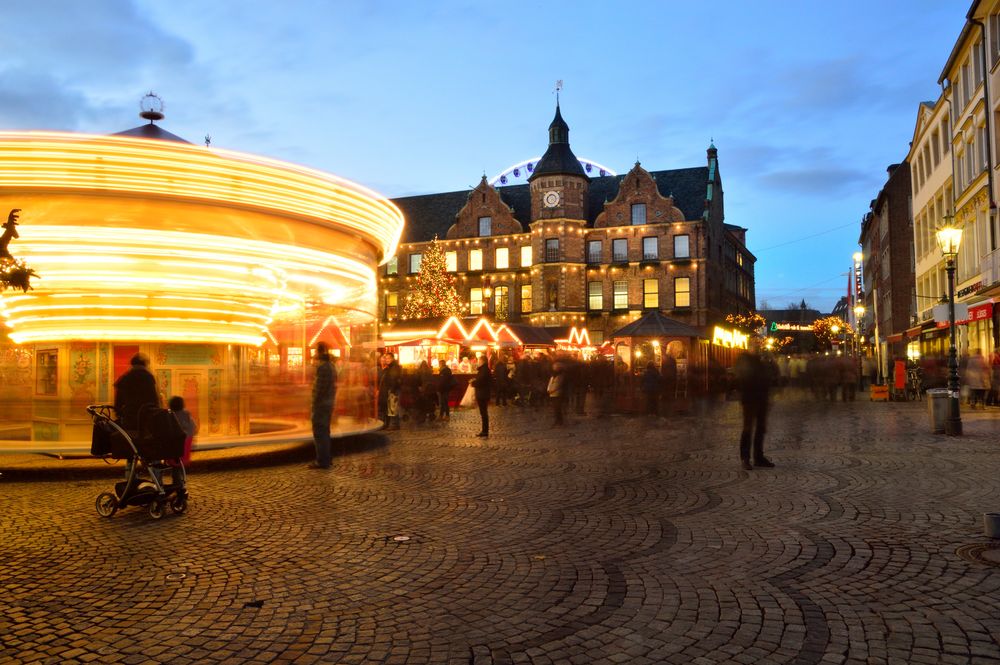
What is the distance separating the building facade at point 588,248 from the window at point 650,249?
0.06 metres

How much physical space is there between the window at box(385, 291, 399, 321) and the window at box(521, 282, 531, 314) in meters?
9.68

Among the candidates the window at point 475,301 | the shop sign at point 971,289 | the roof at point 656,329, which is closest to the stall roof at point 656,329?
the roof at point 656,329

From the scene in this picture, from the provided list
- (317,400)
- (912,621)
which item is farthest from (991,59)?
(912,621)

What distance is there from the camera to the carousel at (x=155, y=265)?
10438 millimetres

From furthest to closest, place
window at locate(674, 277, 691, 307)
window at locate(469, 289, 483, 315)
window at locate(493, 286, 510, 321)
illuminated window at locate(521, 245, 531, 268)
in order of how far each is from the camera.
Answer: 1. window at locate(469, 289, 483, 315)
2. window at locate(493, 286, 510, 321)
3. illuminated window at locate(521, 245, 531, 268)
4. window at locate(674, 277, 691, 307)

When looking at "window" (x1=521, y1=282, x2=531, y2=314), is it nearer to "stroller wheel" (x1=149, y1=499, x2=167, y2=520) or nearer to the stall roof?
the stall roof

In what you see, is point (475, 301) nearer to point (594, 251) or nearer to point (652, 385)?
point (594, 251)

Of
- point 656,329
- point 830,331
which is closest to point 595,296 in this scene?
point 656,329

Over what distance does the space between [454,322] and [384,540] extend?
2043 centimetres

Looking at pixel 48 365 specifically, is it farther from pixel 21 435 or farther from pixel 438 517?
pixel 438 517

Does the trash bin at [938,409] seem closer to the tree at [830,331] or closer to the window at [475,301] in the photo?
the window at [475,301]

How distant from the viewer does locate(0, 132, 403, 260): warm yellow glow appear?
10078 millimetres

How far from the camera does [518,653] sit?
3.96 meters

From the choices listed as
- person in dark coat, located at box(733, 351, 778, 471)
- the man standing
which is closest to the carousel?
the man standing
